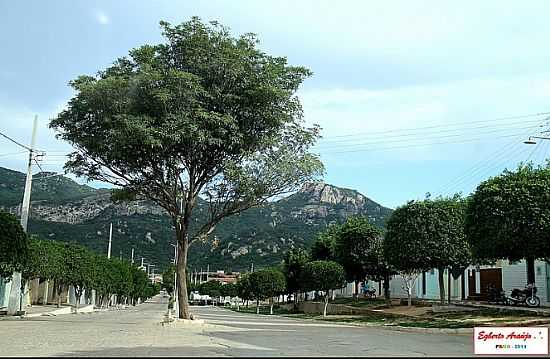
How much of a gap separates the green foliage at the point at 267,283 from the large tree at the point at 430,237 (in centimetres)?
2720

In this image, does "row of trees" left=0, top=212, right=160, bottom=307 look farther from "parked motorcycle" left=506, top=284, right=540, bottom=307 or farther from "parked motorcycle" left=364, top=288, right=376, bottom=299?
"parked motorcycle" left=506, top=284, right=540, bottom=307

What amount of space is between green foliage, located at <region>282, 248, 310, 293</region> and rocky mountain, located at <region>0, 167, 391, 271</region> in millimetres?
33968

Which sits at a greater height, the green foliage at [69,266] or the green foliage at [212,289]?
the green foliage at [69,266]

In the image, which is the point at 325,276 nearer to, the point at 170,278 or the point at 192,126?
the point at 192,126

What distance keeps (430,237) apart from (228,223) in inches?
3255

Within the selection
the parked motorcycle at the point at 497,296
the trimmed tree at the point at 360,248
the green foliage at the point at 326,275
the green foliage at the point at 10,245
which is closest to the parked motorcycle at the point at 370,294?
the trimmed tree at the point at 360,248

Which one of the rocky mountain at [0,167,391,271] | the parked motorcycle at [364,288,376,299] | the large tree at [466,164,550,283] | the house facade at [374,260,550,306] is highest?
the rocky mountain at [0,167,391,271]

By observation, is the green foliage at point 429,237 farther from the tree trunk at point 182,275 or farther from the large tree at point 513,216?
the tree trunk at point 182,275

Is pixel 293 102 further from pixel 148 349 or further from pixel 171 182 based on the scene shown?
pixel 148 349

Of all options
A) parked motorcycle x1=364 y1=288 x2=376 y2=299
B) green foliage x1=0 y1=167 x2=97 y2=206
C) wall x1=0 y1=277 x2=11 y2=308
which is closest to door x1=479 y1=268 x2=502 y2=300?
parked motorcycle x1=364 y1=288 x2=376 y2=299

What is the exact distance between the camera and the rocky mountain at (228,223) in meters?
97.9

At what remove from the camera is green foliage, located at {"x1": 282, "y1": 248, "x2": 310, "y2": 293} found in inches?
2539

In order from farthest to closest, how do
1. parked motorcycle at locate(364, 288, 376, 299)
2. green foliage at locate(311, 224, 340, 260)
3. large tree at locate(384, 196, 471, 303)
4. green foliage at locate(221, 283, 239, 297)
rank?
green foliage at locate(221, 283, 239, 297), parked motorcycle at locate(364, 288, 376, 299), green foliage at locate(311, 224, 340, 260), large tree at locate(384, 196, 471, 303)

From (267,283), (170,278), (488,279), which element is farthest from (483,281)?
(170,278)
